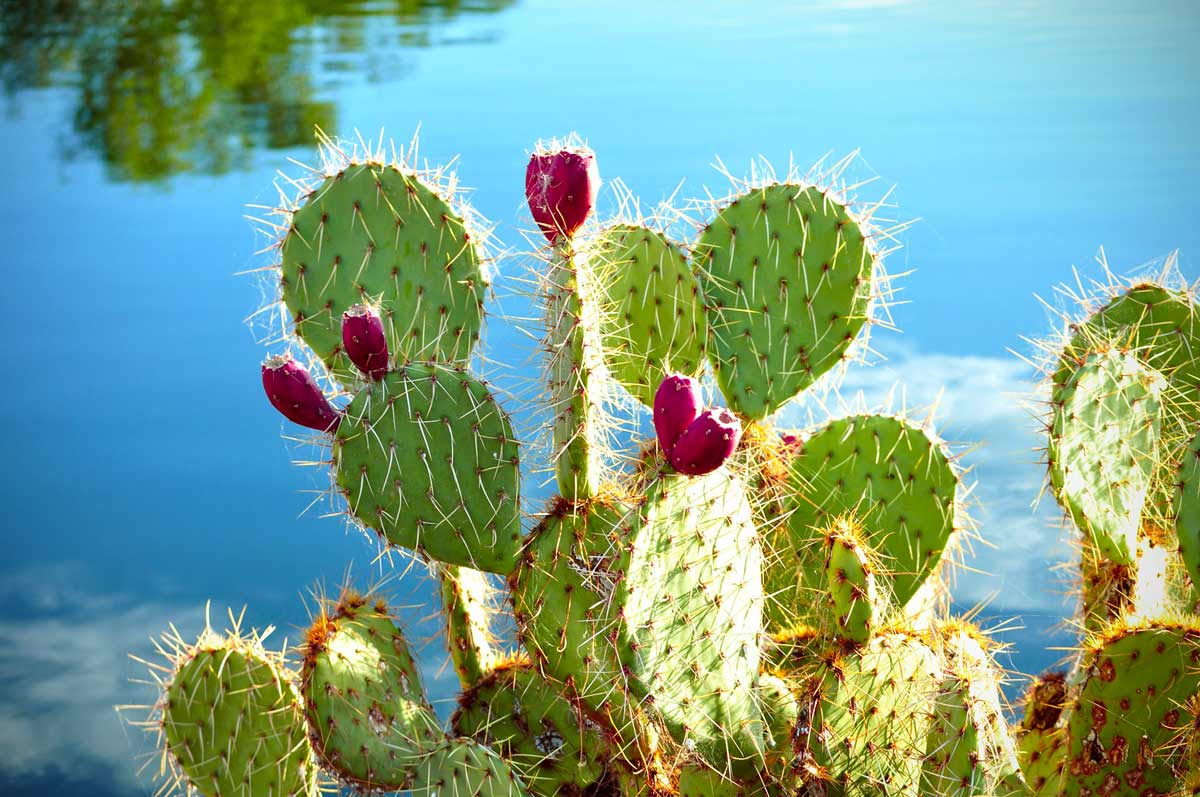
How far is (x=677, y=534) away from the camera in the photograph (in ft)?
3.78

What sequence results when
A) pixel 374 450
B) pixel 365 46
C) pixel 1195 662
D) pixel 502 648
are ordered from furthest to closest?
pixel 365 46 < pixel 502 648 < pixel 1195 662 < pixel 374 450

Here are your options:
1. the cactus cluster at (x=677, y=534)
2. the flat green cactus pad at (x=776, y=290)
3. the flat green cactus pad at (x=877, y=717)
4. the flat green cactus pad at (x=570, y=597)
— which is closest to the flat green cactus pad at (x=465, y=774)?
the cactus cluster at (x=677, y=534)

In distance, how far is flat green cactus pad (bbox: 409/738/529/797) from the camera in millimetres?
1214

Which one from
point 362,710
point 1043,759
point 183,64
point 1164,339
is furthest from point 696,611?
point 183,64

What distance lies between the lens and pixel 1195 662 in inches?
52.4

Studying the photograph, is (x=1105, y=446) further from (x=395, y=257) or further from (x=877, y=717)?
(x=395, y=257)

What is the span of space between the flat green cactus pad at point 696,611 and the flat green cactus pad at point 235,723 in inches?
17.4

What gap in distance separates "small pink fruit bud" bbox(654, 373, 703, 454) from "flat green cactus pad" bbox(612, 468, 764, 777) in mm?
95

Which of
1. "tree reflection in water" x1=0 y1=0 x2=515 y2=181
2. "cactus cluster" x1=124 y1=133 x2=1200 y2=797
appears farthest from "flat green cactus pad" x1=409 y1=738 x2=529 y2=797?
"tree reflection in water" x1=0 y1=0 x2=515 y2=181

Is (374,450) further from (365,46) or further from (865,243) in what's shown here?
(365,46)

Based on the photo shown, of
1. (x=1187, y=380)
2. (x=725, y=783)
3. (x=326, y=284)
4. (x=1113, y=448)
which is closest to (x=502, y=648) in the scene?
(x=725, y=783)

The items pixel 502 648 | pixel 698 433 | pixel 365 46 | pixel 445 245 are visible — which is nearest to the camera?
pixel 698 433

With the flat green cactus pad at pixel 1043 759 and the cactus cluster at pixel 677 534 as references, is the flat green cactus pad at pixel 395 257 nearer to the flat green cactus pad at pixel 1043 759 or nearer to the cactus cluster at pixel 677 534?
the cactus cluster at pixel 677 534

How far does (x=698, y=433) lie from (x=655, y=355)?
481 mm
